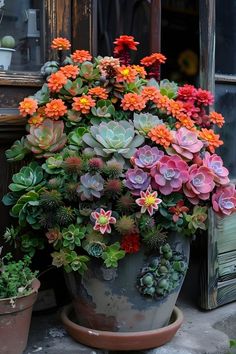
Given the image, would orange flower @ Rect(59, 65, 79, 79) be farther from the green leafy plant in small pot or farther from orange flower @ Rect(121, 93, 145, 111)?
orange flower @ Rect(121, 93, 145, 111)

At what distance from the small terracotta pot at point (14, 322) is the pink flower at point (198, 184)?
0.73 m

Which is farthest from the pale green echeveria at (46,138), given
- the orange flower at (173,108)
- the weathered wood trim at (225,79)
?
the weathered wood trim at (225,79)

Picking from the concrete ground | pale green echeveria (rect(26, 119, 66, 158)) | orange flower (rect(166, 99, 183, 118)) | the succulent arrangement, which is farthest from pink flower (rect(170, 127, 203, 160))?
the concrete ground

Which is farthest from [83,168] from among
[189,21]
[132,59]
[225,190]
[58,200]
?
[189,21]

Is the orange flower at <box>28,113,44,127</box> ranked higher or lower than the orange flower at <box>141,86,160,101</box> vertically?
lower

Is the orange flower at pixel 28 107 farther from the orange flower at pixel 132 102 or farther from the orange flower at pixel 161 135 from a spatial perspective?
the orange flower at pixel 161 135

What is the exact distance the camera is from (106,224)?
213 centimetres

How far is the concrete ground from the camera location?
93.9 inches

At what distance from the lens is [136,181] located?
2.17 metres

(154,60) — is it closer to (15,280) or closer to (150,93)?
(150,93)

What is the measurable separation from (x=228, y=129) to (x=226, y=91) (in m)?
0.22

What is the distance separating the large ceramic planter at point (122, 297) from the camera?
226cm

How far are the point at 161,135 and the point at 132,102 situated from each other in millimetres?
211

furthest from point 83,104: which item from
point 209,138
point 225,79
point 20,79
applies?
point 225,79
